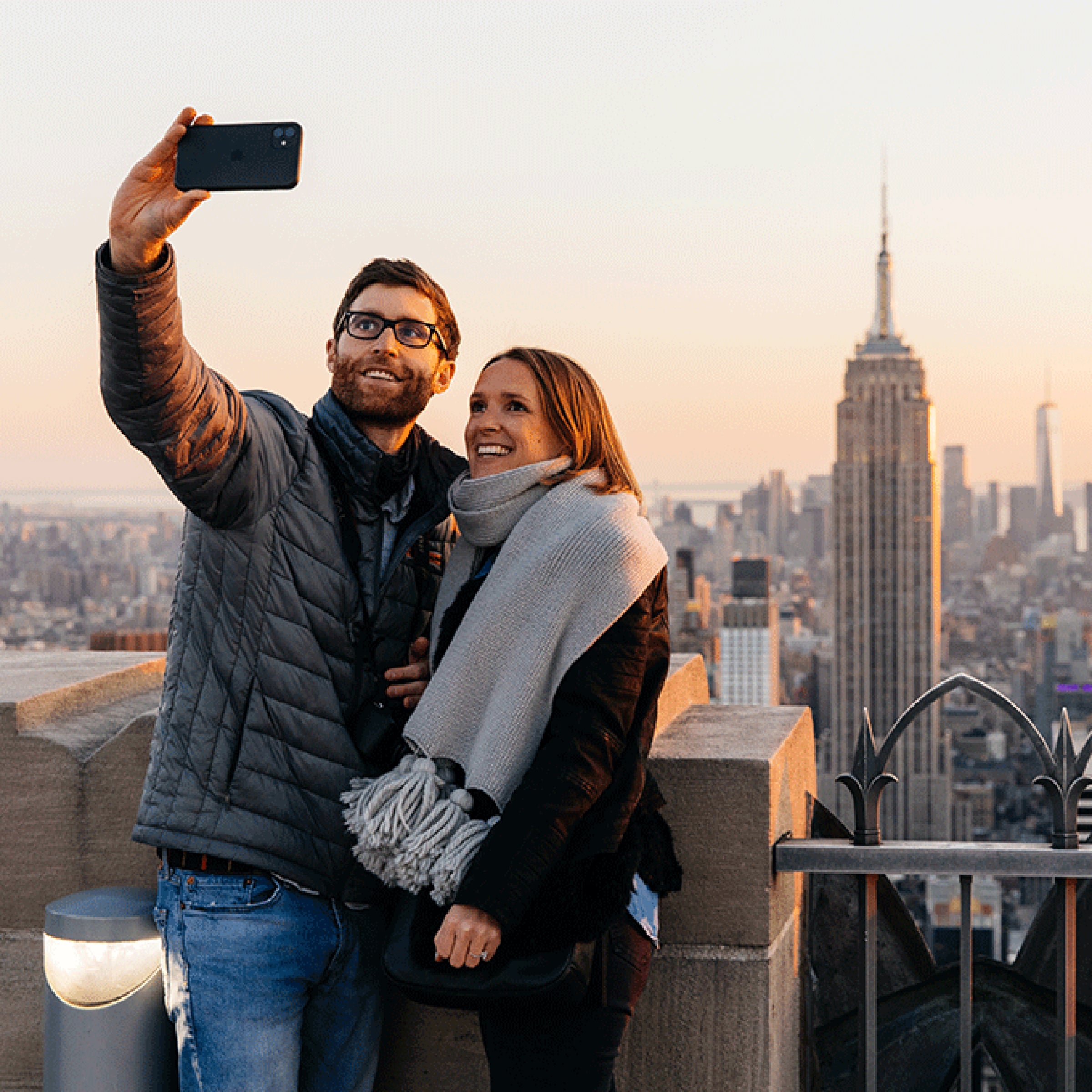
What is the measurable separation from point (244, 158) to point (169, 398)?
0.36 m

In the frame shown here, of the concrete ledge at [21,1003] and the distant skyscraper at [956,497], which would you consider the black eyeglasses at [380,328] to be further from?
the distant skyscraper at [956,497]

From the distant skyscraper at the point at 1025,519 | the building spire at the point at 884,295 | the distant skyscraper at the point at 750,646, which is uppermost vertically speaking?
the building spire at the point at 884,295

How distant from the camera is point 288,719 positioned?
2.49m

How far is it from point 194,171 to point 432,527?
738 millimetres

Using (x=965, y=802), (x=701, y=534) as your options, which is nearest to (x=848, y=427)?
(x=965, y=802)

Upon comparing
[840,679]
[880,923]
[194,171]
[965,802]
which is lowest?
[965,802]

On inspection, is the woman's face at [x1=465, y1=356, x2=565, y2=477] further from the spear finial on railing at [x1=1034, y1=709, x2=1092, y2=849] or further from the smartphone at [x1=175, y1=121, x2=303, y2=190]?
the spear finial on railing at [x1=1034, y1=709, x2=1092, y2=849]

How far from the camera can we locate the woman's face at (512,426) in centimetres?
255

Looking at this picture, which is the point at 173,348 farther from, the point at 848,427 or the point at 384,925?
the point at 848,427

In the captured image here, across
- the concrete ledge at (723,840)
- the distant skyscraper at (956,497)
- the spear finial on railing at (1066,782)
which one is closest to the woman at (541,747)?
the concrete ledge at (723,840)

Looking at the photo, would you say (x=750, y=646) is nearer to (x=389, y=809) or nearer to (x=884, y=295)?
(x=884, y=295)

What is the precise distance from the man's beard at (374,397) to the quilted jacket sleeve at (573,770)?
22.2 inches

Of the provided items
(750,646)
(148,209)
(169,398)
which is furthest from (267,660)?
(750,646)

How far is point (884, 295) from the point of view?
469 ft
